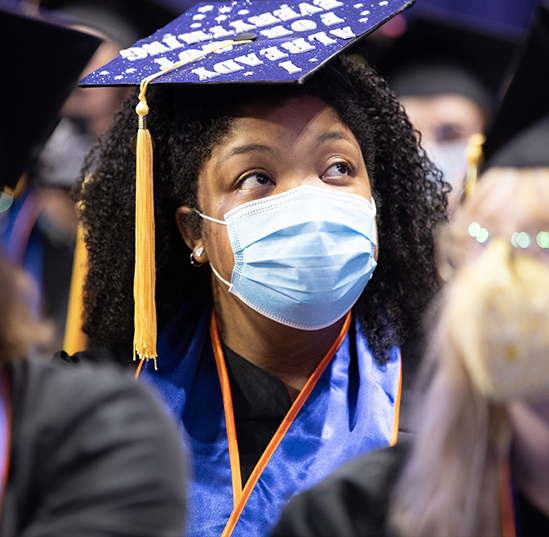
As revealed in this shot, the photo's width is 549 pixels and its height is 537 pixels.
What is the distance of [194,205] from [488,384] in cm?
128

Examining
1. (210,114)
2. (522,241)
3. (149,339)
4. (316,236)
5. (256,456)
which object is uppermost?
(522,241)

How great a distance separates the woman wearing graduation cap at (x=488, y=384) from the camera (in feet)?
3.64

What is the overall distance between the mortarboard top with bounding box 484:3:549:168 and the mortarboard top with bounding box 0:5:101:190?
0.85 metres

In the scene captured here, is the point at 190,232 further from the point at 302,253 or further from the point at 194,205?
the point at 302,253

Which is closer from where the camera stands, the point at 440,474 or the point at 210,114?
the point at 440,474

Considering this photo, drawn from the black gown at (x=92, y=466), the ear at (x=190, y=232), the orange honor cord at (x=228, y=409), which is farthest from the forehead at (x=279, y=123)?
the black gown at (x=92, y=466)

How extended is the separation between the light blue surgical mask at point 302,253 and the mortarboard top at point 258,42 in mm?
321

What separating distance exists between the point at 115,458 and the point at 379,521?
460 millimetres

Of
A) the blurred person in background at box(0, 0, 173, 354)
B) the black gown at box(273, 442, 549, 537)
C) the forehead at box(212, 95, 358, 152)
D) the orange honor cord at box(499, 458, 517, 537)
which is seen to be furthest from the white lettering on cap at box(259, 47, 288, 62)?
the blurred person in background at box(0, 0, 173, 354)

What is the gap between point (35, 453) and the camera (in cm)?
108

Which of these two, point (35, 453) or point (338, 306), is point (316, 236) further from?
point (35, 453)

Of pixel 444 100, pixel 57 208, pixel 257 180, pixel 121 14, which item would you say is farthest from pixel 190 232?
pixel 121 14

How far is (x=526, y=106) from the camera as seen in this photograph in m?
1.31

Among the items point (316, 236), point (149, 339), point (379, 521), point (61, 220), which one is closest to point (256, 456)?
point (149, 339)
